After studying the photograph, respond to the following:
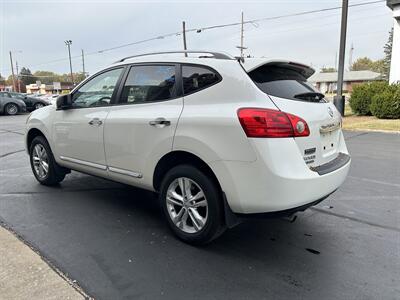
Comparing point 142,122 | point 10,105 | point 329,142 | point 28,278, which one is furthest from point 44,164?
point 10,105

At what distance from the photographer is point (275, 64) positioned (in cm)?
347

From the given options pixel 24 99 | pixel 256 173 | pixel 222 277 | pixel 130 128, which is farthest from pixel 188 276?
pixel 24 99

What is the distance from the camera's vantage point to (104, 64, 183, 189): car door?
11.5ft

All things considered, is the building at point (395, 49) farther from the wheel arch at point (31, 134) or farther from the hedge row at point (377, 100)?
the wheel arch at point (31, 134)

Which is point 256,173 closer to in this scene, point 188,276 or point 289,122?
point 289,122

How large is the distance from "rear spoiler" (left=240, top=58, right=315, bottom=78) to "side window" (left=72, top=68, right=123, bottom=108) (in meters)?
1.65

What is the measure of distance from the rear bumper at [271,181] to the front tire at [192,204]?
0.55 ft

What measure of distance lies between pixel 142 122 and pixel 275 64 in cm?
142

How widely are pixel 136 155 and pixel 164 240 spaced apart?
911 millimetres

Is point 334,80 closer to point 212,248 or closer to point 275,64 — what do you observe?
point 275,64

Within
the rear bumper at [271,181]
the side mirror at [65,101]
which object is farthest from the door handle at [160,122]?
the side mirror at [65,101]

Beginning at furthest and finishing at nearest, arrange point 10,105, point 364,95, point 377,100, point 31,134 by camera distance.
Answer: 1. point 10,105
2. point 364,95
3. point 377,100
4. point 31,134

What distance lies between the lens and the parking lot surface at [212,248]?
2773 mm

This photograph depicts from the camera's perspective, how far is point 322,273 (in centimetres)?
297
